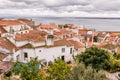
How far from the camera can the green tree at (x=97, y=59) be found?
3925 centimetres

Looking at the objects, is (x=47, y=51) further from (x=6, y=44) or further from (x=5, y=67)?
(x=5, y=67)

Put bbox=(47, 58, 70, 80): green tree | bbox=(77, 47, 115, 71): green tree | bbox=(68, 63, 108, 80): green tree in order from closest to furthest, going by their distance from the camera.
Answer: bbox=(68, 63, 108, 80): green tree < bbox=(47, 58, 70, 80): green tree < bbox=(77, 47, 115, 71): green tree

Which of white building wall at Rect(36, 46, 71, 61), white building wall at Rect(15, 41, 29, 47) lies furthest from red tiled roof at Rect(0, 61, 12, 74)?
white building wall at Rect(15, 41, 29, 47)

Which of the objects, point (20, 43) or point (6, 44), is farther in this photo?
point (20, 43)

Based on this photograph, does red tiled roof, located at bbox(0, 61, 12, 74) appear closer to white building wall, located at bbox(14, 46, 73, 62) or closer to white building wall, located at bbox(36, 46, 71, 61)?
white building wall, located at bbox(14, 46, 73, 62)

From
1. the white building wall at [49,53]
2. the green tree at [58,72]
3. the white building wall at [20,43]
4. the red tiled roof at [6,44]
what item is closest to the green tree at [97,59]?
the white building wall at [49,53]

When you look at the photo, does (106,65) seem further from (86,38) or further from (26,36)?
(86,38)

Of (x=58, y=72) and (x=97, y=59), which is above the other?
(x=58, y=72)

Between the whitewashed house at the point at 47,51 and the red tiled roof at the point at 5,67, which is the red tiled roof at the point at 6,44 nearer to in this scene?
the whitewashed house at the point at 47,51

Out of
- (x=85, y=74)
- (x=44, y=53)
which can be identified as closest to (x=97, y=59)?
(x=44, y=53)

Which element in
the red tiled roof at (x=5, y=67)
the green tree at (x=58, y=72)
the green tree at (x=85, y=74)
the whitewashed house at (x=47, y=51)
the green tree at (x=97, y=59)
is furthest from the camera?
the whitewashed house at (x=47, y=51)

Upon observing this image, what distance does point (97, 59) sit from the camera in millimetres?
39344

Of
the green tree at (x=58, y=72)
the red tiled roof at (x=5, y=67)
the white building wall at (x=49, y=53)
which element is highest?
the green tree at (x=58, y=72)

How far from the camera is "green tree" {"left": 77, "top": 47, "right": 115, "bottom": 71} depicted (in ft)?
129
